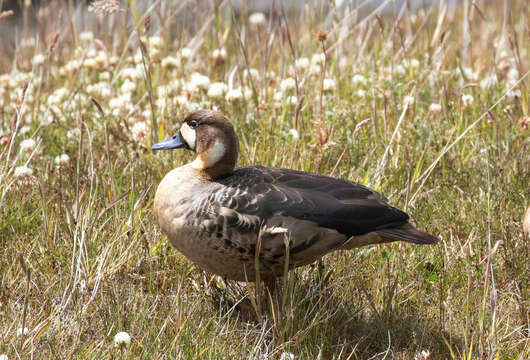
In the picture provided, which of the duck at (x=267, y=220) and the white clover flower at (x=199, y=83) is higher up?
the white clover flower at (x=199, y=83)

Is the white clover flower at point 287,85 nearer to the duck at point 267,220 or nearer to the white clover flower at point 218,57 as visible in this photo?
the white clover flower at point 218,57

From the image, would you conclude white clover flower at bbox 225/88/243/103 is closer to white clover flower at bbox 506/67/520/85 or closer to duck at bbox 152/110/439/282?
duck at bbox 152/110/439/282

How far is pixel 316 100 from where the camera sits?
5.21m

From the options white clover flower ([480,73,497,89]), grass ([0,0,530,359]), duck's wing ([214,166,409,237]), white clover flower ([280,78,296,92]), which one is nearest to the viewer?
grass ([0,0,530,359])

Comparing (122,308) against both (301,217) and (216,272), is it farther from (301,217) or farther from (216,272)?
(301,217)

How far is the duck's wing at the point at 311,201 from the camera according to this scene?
3.12 metres

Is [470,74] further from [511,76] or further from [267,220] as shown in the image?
[267,220]

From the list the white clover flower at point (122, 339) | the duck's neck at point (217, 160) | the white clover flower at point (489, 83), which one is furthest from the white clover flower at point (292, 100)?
the white clover flower at point (122, 339)

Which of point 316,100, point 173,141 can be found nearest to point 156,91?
point 316,100

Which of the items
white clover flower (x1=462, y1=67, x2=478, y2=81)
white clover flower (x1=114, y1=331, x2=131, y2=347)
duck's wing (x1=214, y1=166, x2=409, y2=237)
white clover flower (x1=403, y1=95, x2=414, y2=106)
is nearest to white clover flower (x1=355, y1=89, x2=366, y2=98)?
white clover flower (x1=403, y1=95, x2=414, y2=106)

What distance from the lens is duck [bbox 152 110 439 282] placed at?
3088 millimetres

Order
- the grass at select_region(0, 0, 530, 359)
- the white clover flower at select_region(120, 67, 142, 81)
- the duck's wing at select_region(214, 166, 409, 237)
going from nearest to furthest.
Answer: the grass at select_region(0, 0, 530, 359) < the duck's wing at select_region(214, 166, 409, 237) < the white clover flower at select_region(120, 67, 142, 81)

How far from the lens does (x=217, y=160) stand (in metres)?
3.37

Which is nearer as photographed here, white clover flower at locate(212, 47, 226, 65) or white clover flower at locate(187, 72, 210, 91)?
white clover flower at locate(187, 72, 210, 91)
